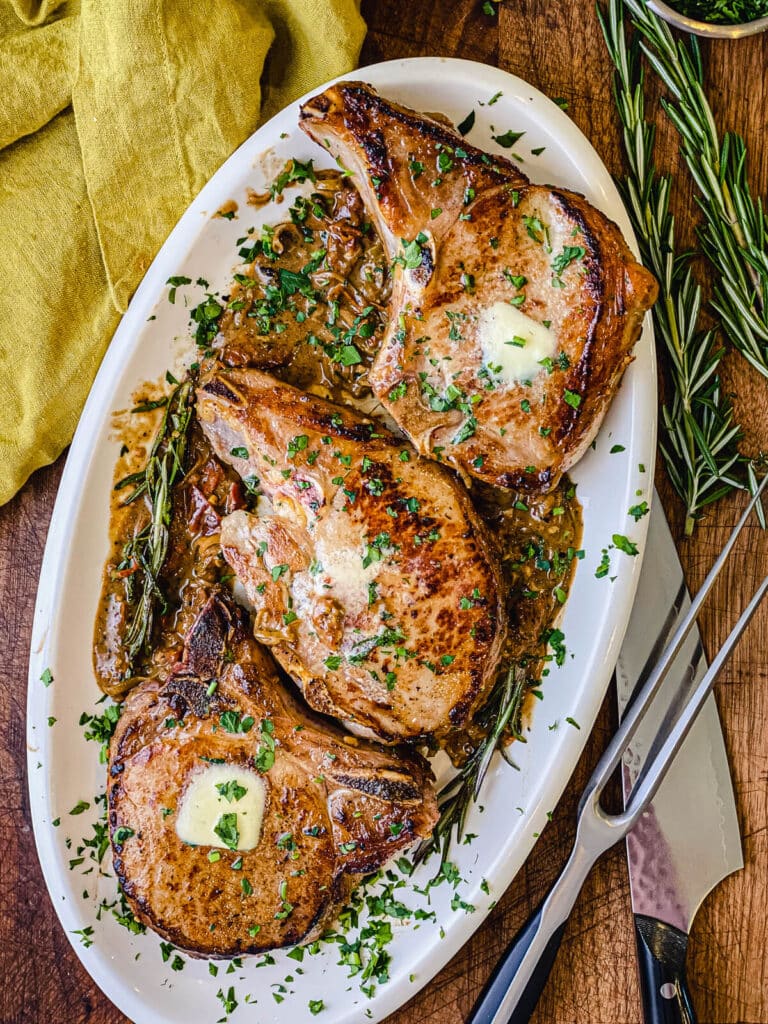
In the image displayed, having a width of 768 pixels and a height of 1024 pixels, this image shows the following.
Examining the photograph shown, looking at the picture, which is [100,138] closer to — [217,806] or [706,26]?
[706,26]

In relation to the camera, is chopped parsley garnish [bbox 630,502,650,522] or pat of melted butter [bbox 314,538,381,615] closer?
pat of melted butter [bbox 314,538,381,615]

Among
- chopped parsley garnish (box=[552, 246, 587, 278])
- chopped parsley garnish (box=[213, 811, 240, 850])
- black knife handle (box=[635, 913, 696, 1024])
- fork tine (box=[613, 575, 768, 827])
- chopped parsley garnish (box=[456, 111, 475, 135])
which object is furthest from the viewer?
black knife handle (box=[635, 913, 696, 1024])

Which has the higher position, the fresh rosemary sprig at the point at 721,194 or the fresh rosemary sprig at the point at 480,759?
the fresh rosemary sprig at the point at 721,194

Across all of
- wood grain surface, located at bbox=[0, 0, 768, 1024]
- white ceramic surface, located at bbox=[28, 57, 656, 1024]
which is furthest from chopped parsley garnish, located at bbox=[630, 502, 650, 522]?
wood grain surface, located at bbox=[0, 0, 768, 1024]

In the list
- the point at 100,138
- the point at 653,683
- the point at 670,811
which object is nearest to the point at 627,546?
the point at 653,683

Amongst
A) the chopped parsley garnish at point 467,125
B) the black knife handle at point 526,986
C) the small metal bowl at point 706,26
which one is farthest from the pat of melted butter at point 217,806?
the small metal bowl at point 706,26

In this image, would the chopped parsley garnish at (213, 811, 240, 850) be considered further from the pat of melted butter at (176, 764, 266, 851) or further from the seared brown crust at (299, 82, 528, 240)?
the seared brown crust at (299, 82, 528, 240)

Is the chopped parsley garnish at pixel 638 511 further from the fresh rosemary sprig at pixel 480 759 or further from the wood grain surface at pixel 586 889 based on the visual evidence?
the fresh rosemary sprig at pixel 480 759
